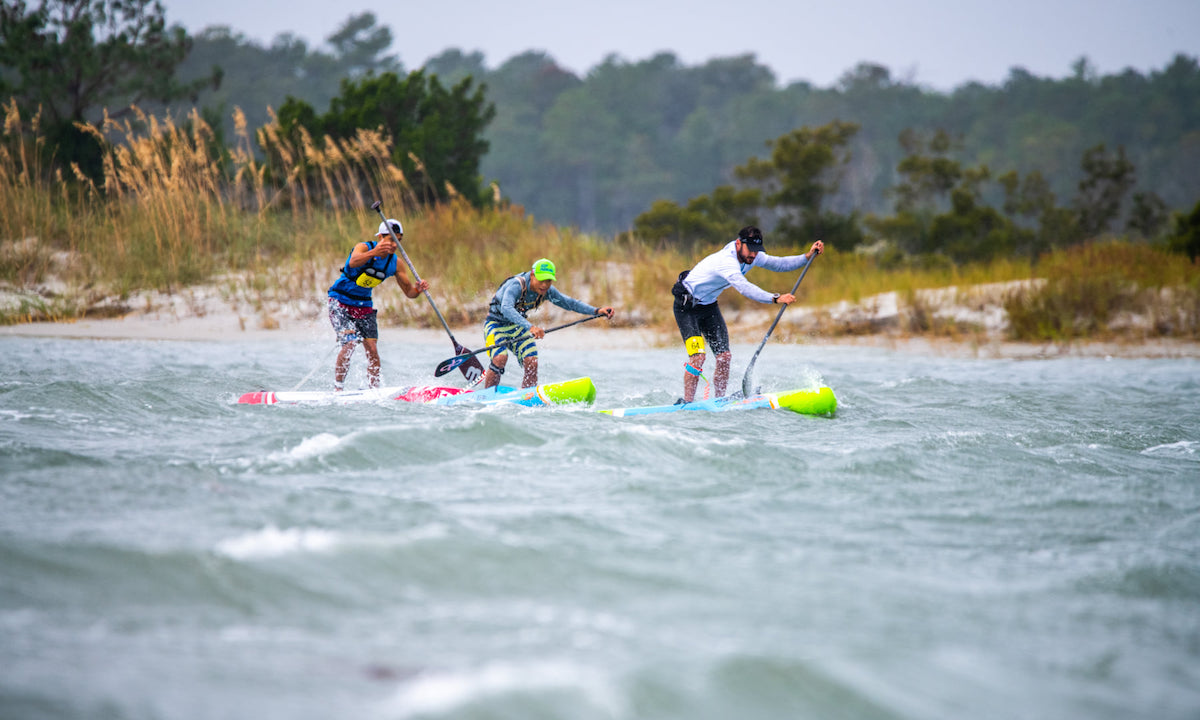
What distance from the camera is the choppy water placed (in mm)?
3113

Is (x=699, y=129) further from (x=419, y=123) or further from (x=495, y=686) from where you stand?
(x=495, y=686)

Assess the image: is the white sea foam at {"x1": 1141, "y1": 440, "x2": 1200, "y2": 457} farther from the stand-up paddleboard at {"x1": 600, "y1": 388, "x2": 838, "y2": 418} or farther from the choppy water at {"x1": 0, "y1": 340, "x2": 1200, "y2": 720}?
the stand-up paddleboard at {"x1": 600, "y1": 388, "x2": 838, "y2": 418}

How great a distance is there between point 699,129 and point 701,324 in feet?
145

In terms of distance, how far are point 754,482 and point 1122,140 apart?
4914 centimetres

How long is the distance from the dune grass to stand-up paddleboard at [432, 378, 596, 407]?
545 cm

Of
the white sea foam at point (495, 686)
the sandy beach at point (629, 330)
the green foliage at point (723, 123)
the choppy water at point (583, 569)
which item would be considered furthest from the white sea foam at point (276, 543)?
the green foliage at point (723, 123)

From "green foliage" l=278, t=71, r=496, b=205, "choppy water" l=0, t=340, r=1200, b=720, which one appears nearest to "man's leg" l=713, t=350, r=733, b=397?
"choppy water" l=0, t=340, r=1200, b=720

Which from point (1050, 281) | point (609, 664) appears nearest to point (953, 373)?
point (1050, 281)

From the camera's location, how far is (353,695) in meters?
3.00

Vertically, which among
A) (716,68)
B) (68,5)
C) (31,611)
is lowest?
(31,611)

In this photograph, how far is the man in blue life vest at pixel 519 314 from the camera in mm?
8453

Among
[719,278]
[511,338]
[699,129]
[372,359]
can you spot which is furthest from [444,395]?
[699,129]

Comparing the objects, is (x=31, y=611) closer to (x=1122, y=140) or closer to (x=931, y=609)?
(x=931, y=609)

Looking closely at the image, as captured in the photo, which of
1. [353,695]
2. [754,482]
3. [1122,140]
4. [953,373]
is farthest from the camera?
[1122,140]
